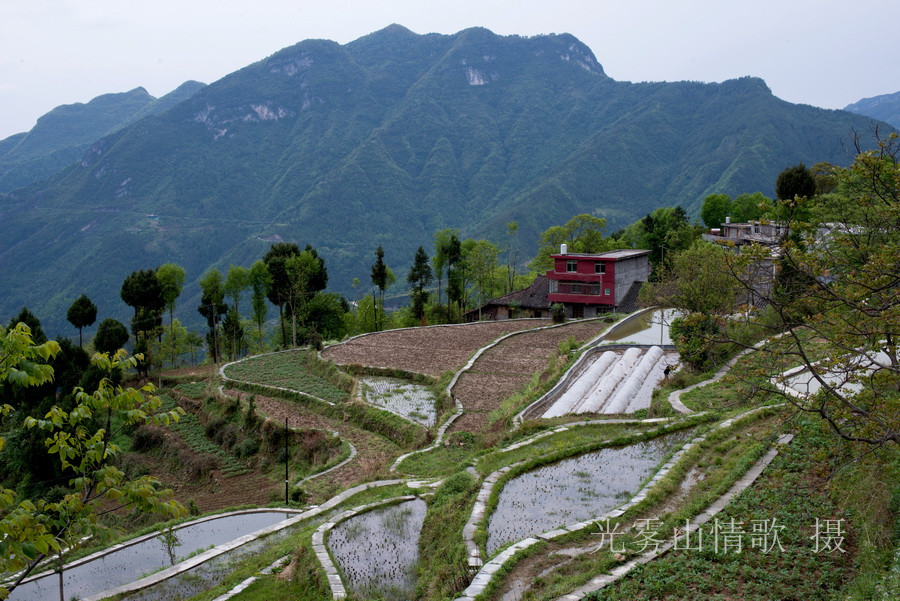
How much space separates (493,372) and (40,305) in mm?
96912

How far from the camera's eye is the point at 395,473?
1648 centimetres

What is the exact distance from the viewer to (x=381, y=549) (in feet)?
37.9

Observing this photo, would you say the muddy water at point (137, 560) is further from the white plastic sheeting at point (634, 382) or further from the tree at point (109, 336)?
the tree at point (109, 336)

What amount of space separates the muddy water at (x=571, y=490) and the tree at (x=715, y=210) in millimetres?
58736

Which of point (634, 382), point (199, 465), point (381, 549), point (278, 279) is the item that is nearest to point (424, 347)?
point (199, 465)

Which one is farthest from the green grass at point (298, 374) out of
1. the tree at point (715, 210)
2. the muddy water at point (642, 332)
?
the tree at point (715, 210)

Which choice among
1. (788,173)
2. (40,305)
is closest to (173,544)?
(788,173)

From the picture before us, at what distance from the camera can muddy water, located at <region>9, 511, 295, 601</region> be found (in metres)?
12.8

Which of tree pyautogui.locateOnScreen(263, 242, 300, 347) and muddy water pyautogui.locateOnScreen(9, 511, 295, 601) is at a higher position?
tree pyautogui.locateOnScreen(263, 242, 300, 347)

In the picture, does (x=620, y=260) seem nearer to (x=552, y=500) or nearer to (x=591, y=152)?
(x=552, y=500)

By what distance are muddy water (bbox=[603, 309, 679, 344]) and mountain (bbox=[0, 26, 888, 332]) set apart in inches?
3032

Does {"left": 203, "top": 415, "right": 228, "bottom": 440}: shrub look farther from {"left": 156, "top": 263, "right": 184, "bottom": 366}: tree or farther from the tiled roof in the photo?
the tiled roof

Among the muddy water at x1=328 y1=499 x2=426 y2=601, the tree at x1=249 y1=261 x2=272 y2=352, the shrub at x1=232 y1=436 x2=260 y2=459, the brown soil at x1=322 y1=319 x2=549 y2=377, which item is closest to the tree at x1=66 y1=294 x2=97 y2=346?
the tree at x1=249 y1=261 x2=272 y2=352

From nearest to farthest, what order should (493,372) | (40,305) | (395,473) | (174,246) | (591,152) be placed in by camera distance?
(395,473) → (493,372) → (40,305) → (174,246) → (591,152)
